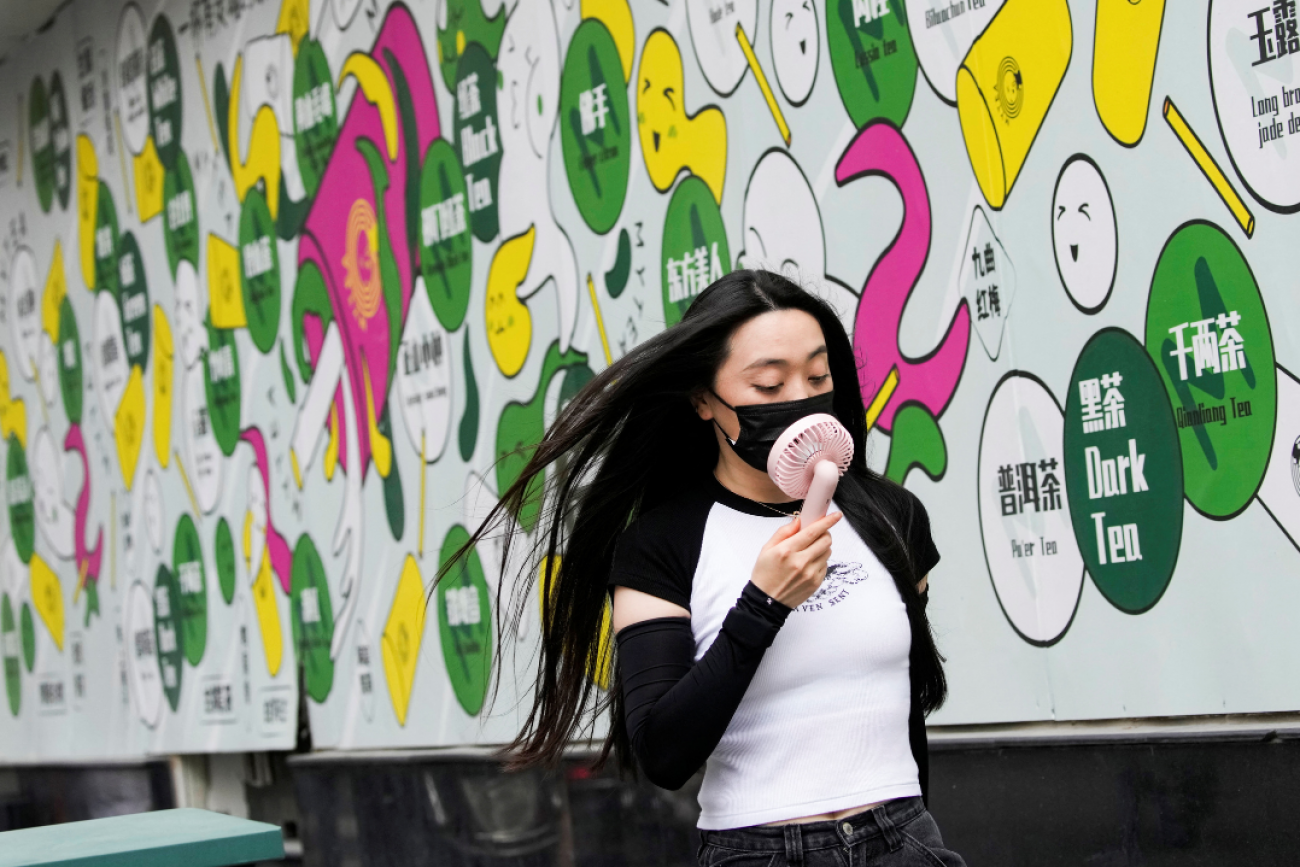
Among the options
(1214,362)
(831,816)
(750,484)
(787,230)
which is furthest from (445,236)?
(831,816)

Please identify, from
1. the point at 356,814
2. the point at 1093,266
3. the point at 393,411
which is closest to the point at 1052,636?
the point at 1093,266

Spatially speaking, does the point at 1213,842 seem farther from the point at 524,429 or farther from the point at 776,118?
the point at 524,429

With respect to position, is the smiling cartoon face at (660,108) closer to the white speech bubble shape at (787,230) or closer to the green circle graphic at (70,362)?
the white speech bubble shape at (787,230)

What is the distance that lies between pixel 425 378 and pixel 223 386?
5.30ft

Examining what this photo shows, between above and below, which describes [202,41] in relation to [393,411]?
above

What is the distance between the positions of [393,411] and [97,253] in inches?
111

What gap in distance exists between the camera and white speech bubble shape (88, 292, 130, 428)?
7934mm

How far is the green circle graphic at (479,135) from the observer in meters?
5.56

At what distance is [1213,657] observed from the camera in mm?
3326

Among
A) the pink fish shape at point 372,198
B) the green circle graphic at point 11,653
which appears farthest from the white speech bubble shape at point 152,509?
the green circle graphic at point 11,653

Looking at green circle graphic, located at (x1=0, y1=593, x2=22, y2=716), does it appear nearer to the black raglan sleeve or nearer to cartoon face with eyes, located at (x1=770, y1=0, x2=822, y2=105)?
cartoon face with eyes, located at (x1=770, y1=0, x2=822, y2=105)

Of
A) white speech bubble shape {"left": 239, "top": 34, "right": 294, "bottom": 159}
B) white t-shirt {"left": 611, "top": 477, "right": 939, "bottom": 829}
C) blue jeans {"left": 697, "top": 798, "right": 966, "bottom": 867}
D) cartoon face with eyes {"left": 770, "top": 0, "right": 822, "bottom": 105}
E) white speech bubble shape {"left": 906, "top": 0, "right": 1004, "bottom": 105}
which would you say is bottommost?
blue jeans {"left": 697, "top": 798, "right": 966, "bottom": 867}

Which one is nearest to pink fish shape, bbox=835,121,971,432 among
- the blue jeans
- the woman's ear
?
the woman's ear

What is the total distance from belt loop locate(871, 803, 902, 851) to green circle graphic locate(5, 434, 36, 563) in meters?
7.60
